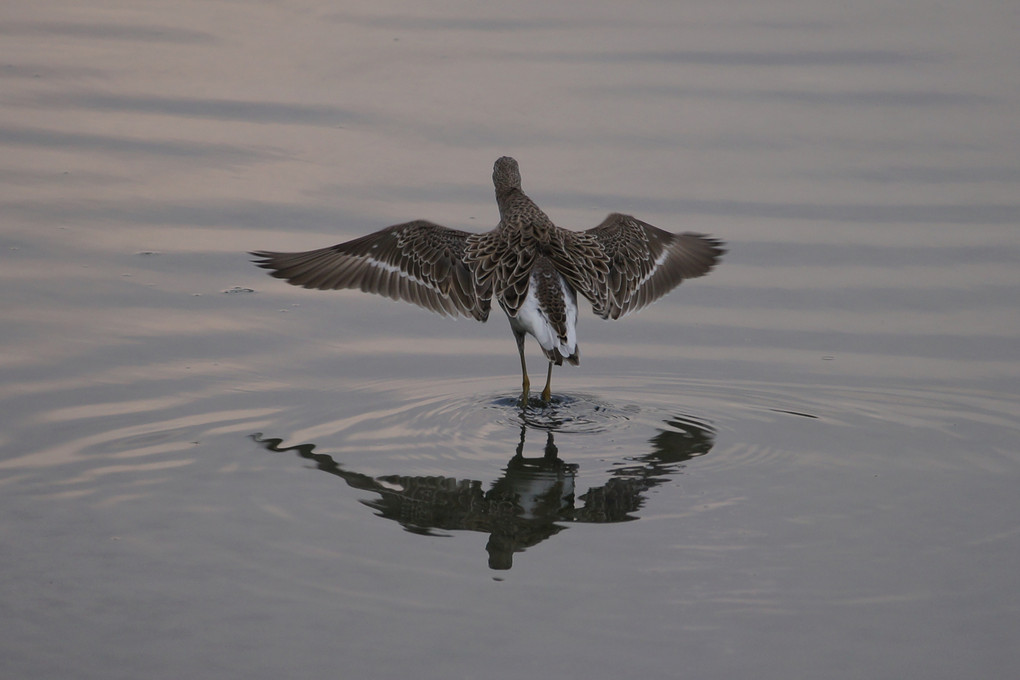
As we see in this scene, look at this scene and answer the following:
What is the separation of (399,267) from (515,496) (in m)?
2.54

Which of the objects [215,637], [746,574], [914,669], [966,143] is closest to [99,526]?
[215,637]

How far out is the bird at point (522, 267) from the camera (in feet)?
26.2

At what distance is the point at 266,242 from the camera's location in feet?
32.7

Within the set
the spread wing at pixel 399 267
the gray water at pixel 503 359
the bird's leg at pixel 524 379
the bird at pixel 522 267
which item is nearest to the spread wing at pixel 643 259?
the bird at pixel 522 267

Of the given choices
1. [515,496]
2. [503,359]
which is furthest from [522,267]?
[515,496]

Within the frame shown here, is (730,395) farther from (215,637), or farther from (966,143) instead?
(966,143)

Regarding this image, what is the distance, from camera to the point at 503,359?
Result: 888cm

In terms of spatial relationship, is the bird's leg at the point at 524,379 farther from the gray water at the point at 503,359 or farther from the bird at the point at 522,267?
the gray water at the point at 503,359

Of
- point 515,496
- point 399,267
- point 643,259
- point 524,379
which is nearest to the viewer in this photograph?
point 515,496

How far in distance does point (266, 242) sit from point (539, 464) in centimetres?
369

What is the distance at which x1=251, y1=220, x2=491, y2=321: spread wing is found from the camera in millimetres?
8633

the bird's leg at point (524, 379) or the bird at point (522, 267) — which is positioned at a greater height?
the bird at point (522, 267)

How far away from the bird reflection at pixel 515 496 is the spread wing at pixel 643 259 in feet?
5.40

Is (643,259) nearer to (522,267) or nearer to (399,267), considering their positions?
(522,267)
